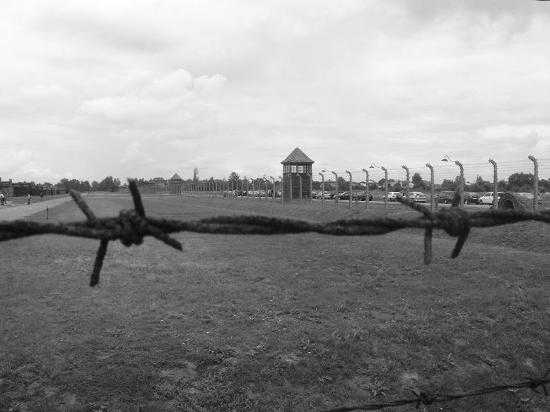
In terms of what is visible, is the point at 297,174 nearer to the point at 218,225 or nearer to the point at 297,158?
the point at 297,158

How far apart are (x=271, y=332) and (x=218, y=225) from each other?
4886 millimetres

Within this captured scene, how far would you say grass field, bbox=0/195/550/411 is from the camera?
4.94 metres

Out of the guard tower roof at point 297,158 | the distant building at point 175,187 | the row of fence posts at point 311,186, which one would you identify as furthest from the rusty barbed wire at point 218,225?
the distant building at point 175,187

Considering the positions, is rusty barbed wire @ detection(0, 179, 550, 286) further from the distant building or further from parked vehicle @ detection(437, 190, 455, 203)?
the distant building

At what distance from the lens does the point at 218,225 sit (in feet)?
6.39

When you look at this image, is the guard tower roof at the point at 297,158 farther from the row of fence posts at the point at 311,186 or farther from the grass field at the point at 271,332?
the grass field at the point at 271,332

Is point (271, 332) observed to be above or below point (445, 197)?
below

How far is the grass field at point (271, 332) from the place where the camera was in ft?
16.2

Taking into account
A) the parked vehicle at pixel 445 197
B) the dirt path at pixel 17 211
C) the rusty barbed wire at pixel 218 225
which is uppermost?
the rusty barbed wire at pixel 218 225

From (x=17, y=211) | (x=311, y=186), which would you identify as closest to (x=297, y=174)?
(x=311, y=186)

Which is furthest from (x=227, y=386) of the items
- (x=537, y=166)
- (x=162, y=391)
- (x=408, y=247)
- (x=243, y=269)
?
(x=537, y=166)

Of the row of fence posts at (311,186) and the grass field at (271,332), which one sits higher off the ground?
the row of fence posts at (311,186)

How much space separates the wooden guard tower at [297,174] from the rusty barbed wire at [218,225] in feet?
116

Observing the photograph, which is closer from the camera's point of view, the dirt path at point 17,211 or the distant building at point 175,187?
the dirt path at point 17,211
